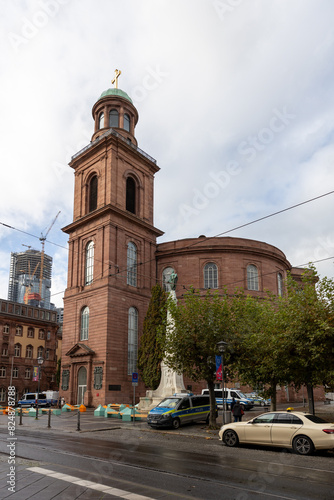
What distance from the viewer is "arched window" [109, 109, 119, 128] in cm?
4909

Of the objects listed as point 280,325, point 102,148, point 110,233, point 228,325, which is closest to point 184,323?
point 228,325

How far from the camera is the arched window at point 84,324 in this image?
4072 centimetres

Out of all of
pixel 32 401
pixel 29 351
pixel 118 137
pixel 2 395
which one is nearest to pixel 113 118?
pixel 118 137

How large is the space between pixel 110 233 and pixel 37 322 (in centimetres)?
3025

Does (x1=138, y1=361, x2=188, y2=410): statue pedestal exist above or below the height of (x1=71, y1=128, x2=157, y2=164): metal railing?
below

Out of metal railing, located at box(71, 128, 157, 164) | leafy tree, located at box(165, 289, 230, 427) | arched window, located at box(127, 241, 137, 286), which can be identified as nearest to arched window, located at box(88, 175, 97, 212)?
metal railing, located at box(71, 128, 157, 164)

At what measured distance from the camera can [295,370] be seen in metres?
19.4

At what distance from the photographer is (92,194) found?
152 feet

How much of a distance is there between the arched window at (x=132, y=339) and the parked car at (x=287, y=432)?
2516 centimetres

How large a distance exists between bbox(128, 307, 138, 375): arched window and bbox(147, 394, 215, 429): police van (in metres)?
16.6

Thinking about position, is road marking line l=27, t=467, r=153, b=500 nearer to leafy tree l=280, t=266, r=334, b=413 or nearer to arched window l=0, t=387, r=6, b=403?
leafy tree l=280, t=266, r=334, b=413

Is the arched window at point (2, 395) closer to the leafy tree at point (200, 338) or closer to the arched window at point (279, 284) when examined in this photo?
the arched window at point (279, 284)

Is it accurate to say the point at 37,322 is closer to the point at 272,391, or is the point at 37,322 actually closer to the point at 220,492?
the point at 272,391

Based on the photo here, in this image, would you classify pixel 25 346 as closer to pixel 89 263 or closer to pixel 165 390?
pixel 89 263
